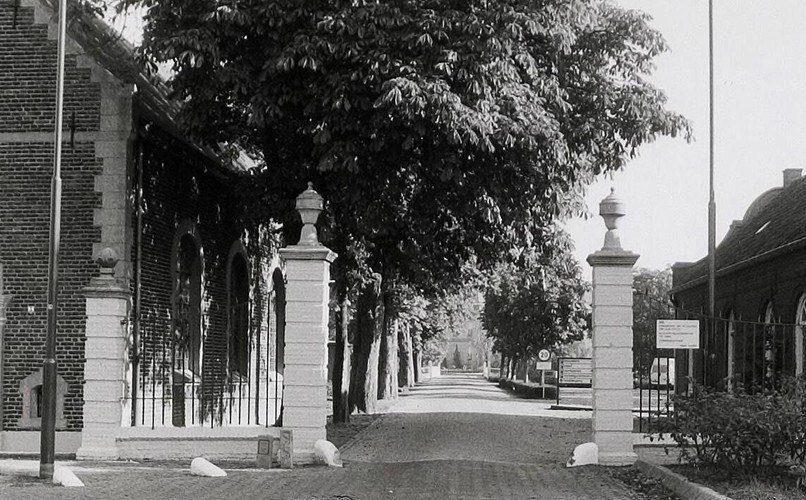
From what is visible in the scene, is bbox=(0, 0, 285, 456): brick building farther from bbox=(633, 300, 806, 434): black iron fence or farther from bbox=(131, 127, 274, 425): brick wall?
bbox=(633, 300, 806, 434): black iron fence

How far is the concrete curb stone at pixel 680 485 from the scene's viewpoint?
10.5 metres

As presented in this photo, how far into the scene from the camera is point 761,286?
27.8 metres

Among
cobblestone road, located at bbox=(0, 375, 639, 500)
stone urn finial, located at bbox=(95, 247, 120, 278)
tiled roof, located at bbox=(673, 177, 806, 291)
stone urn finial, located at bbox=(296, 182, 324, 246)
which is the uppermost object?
tiled roof, located at bbox=(673, 177, 806, 291)

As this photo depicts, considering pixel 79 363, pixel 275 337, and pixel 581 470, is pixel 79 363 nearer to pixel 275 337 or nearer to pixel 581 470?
pixel 581 470

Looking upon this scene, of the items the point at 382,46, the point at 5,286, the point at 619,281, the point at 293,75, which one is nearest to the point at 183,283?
the point at 5,286

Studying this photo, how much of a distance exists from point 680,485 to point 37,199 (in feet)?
37.5

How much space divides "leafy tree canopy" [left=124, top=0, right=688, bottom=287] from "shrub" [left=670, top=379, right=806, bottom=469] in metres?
5.26

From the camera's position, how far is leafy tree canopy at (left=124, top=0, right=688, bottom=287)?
15758 millimetres

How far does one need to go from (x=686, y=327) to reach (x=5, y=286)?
35.4 feet

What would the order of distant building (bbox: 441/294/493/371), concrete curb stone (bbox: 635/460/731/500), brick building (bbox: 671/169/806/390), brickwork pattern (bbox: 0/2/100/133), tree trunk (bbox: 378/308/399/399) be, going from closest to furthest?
concrete curb stone (bbox: 635/460/731/500) → brickwork pattern (bbox: 0/2/100/133) → brick building (bbox: 671/169/806/390) → tree trunk (bbox: 378/308/399/399) → distant building (bbox: 441/294/493/371)

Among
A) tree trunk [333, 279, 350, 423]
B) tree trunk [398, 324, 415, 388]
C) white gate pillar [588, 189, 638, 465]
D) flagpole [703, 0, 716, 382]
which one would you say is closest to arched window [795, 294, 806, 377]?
flagpole [703, 0, 716, 382]

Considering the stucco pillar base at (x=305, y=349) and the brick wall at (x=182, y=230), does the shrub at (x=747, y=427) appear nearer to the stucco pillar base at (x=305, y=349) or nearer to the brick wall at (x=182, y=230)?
the stucco pillar base at (x=305, y=349)

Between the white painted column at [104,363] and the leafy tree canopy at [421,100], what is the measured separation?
3.51 metres

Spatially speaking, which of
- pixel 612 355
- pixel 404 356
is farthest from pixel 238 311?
pixel 404 356
